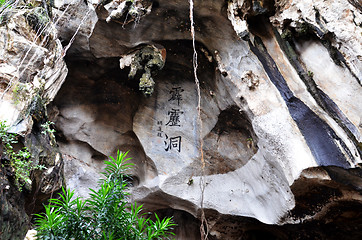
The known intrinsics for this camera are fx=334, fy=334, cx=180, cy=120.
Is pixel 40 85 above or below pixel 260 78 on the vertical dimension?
below

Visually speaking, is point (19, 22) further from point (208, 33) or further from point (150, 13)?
point (208, 33)

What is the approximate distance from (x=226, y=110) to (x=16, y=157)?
8.81 feet

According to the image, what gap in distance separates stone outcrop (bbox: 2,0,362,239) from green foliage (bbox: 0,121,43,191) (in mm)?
694

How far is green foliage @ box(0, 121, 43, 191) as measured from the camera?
2.44m

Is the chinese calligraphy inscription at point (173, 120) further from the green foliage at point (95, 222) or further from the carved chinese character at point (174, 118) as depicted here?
the green foliage at point (95, 222)

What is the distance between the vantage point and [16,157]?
255 centimetres

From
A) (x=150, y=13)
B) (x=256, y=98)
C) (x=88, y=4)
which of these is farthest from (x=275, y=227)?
(x=88, y=4)

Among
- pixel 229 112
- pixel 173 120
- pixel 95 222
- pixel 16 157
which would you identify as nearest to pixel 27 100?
pixel 16 157

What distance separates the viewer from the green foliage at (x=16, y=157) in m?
2.44

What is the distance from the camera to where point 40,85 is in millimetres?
3244

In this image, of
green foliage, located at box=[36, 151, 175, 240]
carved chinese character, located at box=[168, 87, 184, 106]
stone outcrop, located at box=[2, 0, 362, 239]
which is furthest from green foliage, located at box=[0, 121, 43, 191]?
carved chinese character, located at box=[168, 87, 184, 106]

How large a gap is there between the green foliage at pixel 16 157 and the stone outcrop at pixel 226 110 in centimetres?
69

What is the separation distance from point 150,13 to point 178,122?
5.32 feet

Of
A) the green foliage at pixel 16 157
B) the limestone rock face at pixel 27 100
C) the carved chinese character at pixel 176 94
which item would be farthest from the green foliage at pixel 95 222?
the carved chinese character at pixel 176 94
